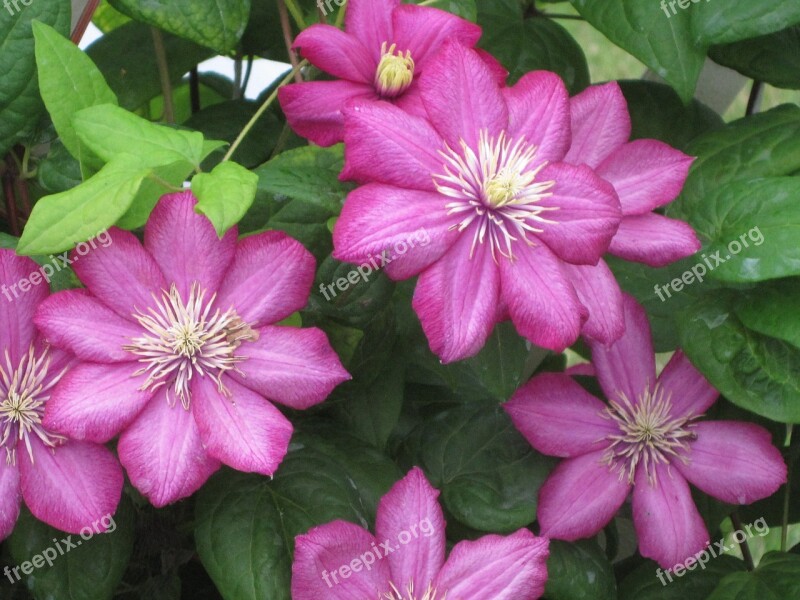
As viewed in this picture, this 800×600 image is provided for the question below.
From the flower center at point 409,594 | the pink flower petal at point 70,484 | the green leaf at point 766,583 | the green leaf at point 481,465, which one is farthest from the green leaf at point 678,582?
the pink flower petal at point 70,484

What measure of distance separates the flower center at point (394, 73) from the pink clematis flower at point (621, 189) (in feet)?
0.29

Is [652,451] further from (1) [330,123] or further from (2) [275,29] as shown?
(2) [275,29]

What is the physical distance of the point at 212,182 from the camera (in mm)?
583

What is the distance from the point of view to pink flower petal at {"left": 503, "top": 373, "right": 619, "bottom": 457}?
0.79 meters

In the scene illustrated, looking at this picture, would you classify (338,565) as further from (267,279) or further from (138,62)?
(138,62)

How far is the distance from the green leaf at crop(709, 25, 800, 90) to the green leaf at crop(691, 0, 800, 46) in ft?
0.46

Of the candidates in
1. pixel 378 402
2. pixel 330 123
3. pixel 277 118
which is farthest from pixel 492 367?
pixel 277 118

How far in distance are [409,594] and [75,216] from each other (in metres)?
0.33

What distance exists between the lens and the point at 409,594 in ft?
2.27

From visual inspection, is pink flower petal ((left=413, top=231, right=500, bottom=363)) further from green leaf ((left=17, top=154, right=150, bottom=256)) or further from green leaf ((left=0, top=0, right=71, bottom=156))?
green leaf ((left=0, top=0, right=71, bottom=156))

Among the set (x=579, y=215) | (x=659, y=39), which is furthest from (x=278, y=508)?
(x=659, y=39)

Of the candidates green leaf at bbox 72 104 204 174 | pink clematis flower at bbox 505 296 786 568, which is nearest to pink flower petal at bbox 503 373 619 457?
pink clematis flower at bbox 505 296 786 568

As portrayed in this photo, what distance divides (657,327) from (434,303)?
0.35m

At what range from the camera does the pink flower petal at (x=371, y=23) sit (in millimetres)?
718
